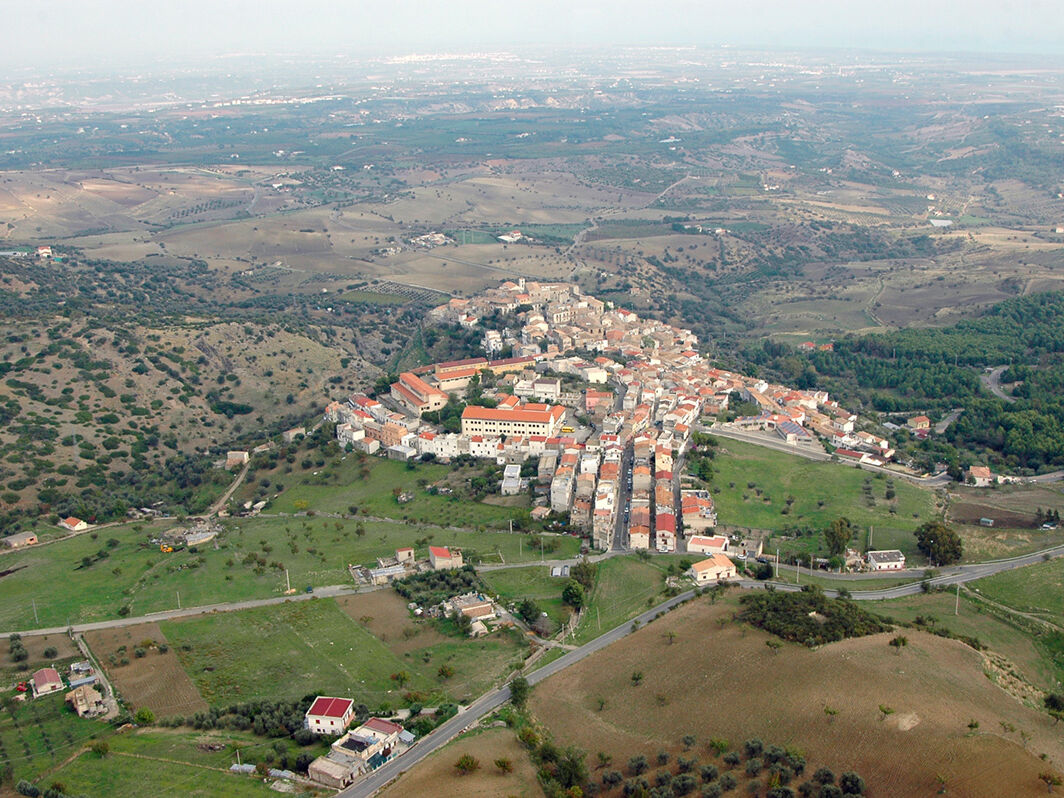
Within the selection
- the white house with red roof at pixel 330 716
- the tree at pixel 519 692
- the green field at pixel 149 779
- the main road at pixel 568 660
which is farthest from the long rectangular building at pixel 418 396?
the green field at pixel 149 779

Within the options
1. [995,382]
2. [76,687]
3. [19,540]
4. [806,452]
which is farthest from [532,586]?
[995,382]

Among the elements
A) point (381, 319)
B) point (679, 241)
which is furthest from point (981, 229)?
point (381, 319)

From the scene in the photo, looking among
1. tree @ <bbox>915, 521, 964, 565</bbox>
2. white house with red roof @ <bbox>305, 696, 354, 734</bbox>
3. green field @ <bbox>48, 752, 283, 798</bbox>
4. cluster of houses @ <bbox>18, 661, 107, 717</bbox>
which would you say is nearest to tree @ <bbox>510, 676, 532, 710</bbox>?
white house with red roof @ <bbox>305, 696, 354, 734</bbox>

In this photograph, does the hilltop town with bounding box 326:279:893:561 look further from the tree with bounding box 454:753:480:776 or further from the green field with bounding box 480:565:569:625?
the tree with bounding box 454:753:480:776

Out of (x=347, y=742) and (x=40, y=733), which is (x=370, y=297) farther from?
(x=347, y=742)

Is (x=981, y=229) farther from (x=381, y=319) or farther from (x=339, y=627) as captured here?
(x=339, y=627)

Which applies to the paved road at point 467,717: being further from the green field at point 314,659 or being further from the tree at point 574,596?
the tree at point 574,596
